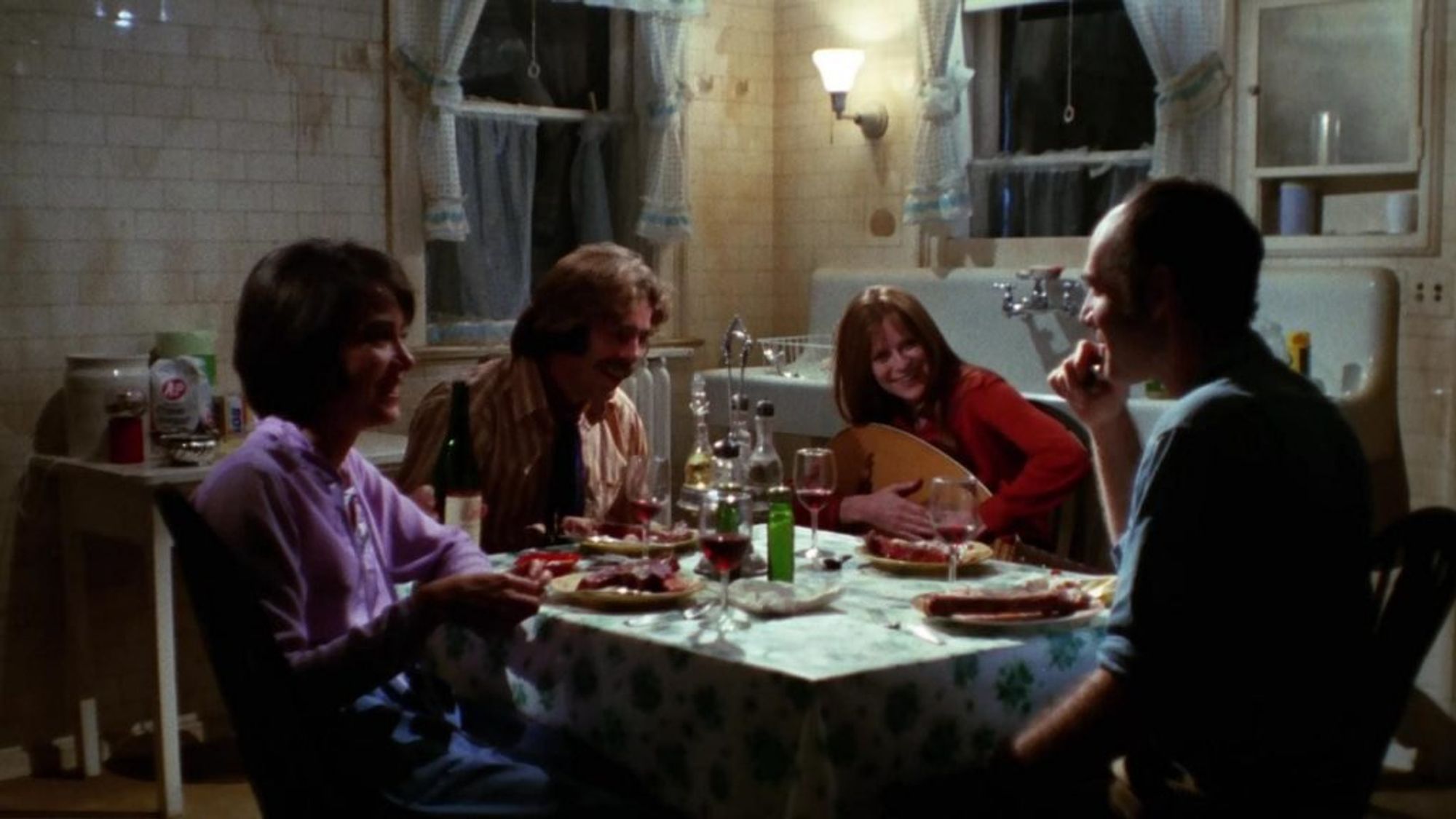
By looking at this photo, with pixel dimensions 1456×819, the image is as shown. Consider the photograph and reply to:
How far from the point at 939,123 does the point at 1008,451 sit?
2.10 metres

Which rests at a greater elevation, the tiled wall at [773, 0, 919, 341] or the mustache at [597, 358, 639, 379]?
the tiled wall at [773, 0, 919, 341]

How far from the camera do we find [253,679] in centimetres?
198

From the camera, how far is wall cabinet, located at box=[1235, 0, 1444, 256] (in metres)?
4.34

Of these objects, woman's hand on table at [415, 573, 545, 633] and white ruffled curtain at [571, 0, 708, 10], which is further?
white ruffled curtain at [571, 0, 708, 10]

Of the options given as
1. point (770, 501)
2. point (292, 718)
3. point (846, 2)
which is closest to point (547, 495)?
point (770, 501)

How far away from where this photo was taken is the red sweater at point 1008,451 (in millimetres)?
3615

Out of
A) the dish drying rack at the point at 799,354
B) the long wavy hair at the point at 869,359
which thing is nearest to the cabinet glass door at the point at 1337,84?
the long wavy hair at the point at 869,359

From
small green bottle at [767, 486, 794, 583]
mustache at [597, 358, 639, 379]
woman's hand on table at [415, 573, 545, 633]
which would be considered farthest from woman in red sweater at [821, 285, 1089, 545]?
woman's hand on table at [415, 573, 545, 633]

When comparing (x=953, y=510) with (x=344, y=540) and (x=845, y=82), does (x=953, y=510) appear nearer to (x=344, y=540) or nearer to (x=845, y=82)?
(x=344, y=540)

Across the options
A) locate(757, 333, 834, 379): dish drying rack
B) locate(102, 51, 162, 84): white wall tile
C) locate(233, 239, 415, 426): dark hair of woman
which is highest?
locate(102, 51, 162, 84): white wall tile

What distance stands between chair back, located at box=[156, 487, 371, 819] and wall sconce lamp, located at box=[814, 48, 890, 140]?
A: 404cm

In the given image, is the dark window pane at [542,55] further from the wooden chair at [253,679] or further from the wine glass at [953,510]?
the wooden chair at [253,679]

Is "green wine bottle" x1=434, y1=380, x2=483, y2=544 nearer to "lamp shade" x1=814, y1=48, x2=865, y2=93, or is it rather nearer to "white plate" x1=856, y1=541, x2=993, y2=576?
"white plate" x1=856, y1=541, x2=993, y2=576

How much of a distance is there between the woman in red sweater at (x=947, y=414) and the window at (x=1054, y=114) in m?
1.71
